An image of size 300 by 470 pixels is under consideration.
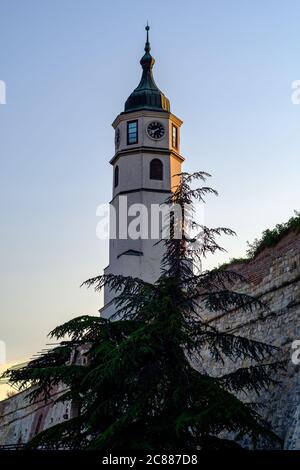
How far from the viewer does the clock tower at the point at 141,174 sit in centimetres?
3884

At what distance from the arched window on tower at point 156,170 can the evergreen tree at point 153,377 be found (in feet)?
Result: 89.5

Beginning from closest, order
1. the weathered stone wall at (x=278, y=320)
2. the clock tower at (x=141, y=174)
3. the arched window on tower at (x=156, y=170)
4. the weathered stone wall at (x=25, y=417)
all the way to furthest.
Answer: the weathered stone wall at (x=278, y=320) → the weathered stone wall at (x=25, y=417) → the clock tower at (x=141, y=174) → the arched window on tower at (x=156, y=170)

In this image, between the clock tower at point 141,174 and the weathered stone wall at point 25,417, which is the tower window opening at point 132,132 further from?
the weathered stone wall at point 25,417

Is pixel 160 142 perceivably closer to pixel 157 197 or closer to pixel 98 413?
pixel 157 197

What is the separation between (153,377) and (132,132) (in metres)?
31.4

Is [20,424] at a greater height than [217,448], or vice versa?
[20,424]

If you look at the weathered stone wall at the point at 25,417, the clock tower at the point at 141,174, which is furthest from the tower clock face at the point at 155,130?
the weathered stone wall at the point at 25,417

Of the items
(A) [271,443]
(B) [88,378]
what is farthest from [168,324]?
(A) [271,443]

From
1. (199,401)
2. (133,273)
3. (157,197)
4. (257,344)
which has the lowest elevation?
(199,401)

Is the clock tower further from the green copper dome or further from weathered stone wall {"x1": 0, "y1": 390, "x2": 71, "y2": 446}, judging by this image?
weathered stone wall {"x1": 0, "y1": 390, "x2": 71, "y2": 446}

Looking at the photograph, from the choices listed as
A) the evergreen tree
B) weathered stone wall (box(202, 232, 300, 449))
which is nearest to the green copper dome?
weathered stone wall (box(202, 232, 300, 449))

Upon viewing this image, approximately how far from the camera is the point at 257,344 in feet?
40.7

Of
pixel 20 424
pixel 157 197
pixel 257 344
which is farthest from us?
pixel 157 197

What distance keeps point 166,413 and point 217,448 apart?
942mm
